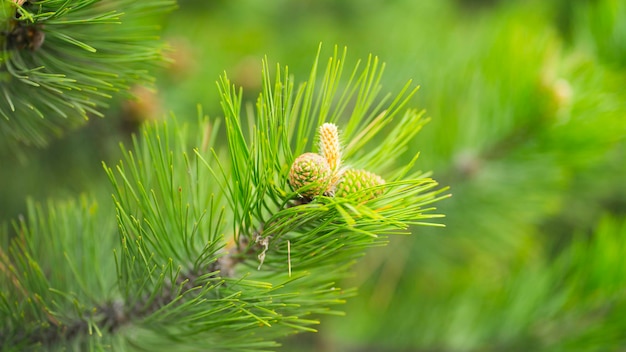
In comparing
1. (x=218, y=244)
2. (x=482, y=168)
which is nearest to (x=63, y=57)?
(x=218, y=244)

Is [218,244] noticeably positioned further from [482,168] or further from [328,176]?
[482,168]

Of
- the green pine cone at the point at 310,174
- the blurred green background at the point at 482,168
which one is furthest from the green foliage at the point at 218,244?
the blurred green background at the point at 482,168

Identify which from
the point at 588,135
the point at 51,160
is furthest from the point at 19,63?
the point at 588,135

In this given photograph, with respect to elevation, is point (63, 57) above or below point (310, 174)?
above

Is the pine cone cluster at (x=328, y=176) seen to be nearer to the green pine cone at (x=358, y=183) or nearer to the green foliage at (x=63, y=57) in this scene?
the green pine cone at (x=358, y=183)

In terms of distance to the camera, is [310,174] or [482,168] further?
[482,168]

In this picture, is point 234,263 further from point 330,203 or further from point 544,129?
point 544,129
